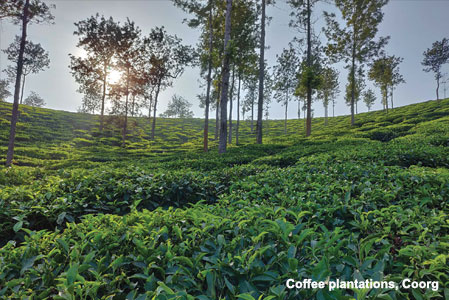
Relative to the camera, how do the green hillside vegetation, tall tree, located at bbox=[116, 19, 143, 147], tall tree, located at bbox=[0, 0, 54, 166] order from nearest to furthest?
the green hillside vegetation, tall tree, located at bbox=[0, 0, 54, 166], tall tree, located at bbox=[116, 19, 143, 147]

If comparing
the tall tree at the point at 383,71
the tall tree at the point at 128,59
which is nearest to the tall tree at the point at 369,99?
the tall tree at the point at 383,71

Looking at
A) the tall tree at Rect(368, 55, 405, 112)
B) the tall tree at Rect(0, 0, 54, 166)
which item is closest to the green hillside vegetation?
the tall tree at Rect(0, 0, 54, 166)

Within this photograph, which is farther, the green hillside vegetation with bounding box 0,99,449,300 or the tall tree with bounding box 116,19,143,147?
the tall tree with bounding box 116,19,143,147

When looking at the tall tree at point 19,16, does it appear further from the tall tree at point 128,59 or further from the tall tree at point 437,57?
the tall tree at point 437,57

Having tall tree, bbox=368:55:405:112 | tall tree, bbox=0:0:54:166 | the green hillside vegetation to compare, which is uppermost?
tall tree, bbox=368:55:405:112

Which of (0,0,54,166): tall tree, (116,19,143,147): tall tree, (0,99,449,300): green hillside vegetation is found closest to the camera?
(0,99,449,300): green hillside vegetation

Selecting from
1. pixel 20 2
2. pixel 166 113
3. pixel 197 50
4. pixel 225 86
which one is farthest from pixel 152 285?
pixel 166 113

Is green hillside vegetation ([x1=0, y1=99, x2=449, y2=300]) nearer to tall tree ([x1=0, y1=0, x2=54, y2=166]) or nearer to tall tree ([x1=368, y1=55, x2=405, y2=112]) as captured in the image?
tall tree ([x1=0, y1=0, x2=54, y2=166])

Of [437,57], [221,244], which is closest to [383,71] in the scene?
[437,57]

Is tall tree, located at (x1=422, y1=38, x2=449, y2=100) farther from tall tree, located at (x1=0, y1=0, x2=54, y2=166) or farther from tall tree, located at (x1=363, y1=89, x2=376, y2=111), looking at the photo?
tall tree, located at (x1=0, y1=0, x2=54, y2=166)

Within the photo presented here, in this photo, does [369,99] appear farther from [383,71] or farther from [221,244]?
[221,244]

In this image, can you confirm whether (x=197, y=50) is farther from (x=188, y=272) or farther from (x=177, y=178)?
(x=188, y=272)

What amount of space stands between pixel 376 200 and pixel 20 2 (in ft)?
71.0

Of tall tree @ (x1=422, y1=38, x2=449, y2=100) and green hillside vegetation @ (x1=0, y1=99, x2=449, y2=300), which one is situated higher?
tall tree @ (x1=422, y1=38, x2=449, y2=100)
